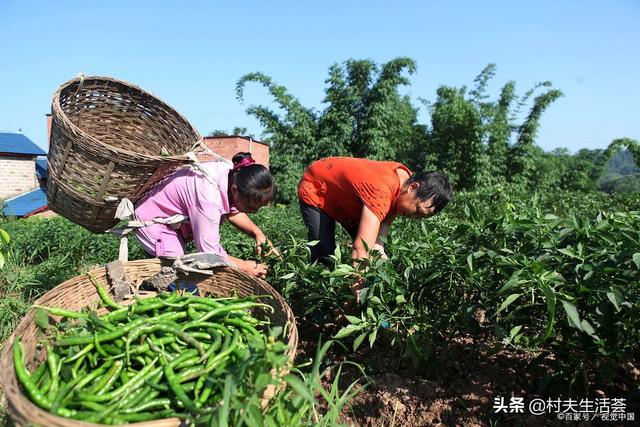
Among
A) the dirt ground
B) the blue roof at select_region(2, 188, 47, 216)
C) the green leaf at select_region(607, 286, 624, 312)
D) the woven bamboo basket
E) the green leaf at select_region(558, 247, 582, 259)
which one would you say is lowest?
the blue roof at select_region(2, 188, 47, 216)

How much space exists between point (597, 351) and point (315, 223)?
1817mm

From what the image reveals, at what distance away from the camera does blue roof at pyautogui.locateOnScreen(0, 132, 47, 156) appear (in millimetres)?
18891

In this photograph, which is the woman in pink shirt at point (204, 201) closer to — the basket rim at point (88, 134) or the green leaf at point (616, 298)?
the basket rim at point (88, 134)

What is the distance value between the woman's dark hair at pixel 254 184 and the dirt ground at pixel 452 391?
3.53ft

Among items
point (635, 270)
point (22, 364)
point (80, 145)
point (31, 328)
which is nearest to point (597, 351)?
point (635, 270)

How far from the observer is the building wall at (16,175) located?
18.9 metres

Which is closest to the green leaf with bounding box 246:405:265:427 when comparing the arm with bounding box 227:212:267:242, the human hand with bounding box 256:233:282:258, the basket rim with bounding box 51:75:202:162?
the basket rim with bounding box 51:75:202:162

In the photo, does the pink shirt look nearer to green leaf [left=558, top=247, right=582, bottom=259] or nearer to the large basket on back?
the large basket on back

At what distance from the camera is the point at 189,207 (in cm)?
264

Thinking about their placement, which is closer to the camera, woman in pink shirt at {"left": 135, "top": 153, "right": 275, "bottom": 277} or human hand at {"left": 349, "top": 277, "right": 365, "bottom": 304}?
human hand at {"left": 349, "top": 277, "right": 365, "bottom": 304}

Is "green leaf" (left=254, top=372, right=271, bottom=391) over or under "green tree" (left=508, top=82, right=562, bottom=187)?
under

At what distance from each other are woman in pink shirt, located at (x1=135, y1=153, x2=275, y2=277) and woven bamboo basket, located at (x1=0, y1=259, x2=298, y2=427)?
0.53 ft

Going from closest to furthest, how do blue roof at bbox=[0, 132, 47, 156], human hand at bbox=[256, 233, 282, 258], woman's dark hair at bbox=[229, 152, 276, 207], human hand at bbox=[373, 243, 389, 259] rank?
human hand at bbox=[373, 243, 389, 259]
woman's dark hair at bbox=[229, 152, 276, 207]
human hand at bbox=[256, 233, 282, 258]
blue roof at bbox=[0, 132, 47, 156]

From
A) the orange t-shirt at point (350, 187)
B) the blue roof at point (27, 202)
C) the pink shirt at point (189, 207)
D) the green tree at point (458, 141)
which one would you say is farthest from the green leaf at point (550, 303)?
the blue roof at point (27, 202)
